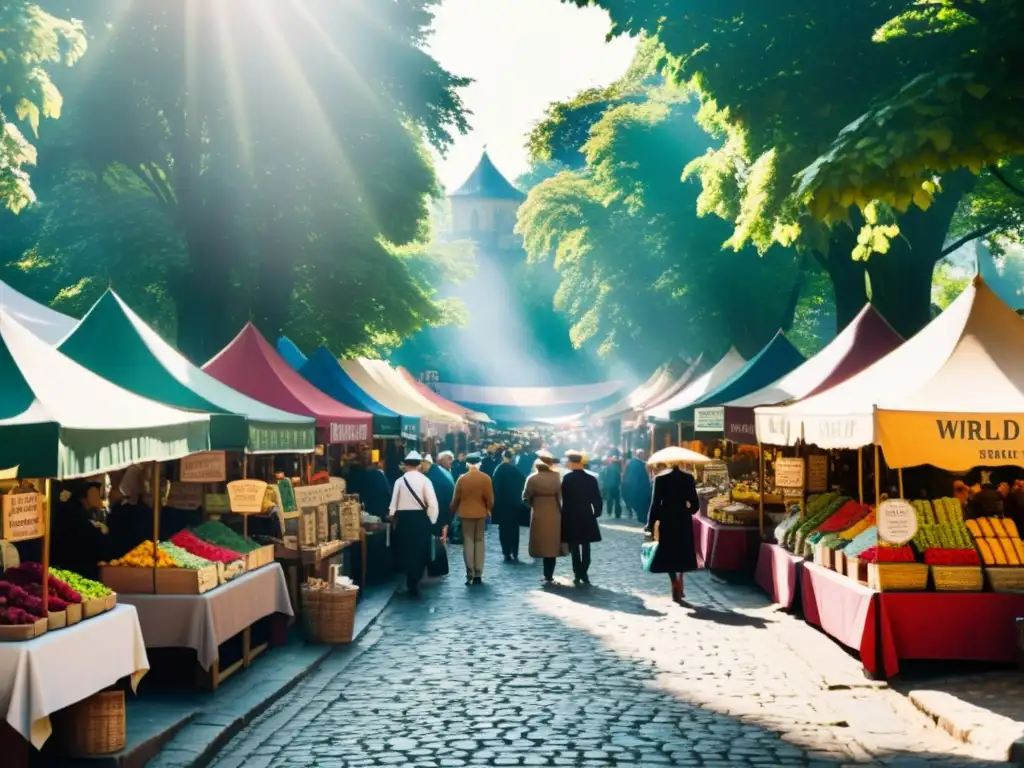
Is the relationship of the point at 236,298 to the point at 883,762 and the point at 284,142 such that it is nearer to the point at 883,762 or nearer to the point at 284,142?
the point at 284,142

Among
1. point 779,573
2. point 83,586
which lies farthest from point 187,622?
point 779,573

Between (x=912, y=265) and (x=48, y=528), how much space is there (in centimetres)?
1722

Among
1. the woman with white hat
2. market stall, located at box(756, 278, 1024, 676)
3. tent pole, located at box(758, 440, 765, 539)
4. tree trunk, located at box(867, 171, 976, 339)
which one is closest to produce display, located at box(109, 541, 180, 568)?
market stall, located at box(756, 278, 1024, 676)

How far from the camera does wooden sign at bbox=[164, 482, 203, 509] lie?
1399 cm

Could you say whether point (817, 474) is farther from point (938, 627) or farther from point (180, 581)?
point (180, 581)

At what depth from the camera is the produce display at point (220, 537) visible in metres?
12.2

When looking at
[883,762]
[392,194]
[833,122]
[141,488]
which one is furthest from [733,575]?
[392,194]

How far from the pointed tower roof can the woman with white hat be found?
99.7 m

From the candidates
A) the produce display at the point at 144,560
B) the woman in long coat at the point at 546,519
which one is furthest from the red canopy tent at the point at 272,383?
the produce display at the point at 144,560

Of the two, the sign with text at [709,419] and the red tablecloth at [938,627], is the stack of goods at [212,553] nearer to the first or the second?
the red tablecloth at [938,627]

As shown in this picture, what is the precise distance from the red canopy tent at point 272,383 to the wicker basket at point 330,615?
387 centimetres

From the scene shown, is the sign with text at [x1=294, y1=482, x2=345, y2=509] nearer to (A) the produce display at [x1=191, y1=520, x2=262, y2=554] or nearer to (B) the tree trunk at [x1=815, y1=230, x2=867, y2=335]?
(A) the produce display at [x1=191, y1=520, x2=262, y2=554]

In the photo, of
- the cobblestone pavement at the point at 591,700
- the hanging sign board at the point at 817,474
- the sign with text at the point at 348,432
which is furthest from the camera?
the sign with text at the point at 348,432

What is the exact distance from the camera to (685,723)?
9258 millimetres
